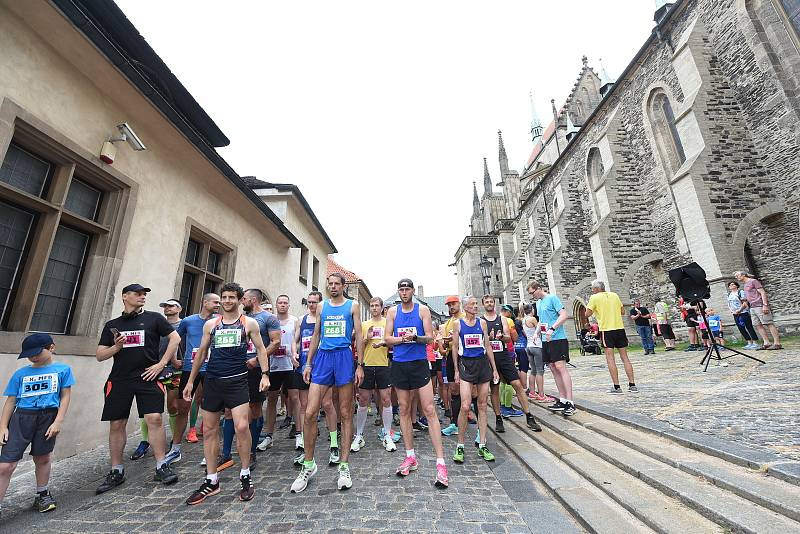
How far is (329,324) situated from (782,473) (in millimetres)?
3761

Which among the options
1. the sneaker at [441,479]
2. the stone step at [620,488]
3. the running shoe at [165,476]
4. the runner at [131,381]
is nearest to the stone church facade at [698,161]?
the stone step at [620,488]

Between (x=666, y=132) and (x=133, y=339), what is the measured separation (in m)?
18.7

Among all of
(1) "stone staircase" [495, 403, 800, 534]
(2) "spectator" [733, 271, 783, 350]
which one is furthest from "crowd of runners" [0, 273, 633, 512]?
(2) "spectator" [733, 271, 783, 350]

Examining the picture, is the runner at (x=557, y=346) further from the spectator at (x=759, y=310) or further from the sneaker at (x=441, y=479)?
the spectator at (x=759, y=310)

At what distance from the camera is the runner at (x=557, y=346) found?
490 cm

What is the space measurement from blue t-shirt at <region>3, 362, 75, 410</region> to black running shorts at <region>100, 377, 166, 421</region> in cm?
38

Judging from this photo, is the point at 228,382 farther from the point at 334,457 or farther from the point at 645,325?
the point at 645,325

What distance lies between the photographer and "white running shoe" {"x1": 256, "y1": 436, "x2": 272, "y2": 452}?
14.5 ft

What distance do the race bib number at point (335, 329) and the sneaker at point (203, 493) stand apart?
5.49ft

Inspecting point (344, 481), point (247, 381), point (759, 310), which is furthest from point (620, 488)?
point (759, 310)

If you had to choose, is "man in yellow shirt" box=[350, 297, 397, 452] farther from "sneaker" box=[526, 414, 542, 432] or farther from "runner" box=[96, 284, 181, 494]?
"runner" box=[96, 284, 181, 494]

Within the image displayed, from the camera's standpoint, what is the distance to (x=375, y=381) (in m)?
4.93

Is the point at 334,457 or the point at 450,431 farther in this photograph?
the point at 450,431

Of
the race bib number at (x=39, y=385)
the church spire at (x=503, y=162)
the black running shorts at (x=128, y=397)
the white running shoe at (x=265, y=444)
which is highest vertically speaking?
the church spire at (x=503, y=162)
